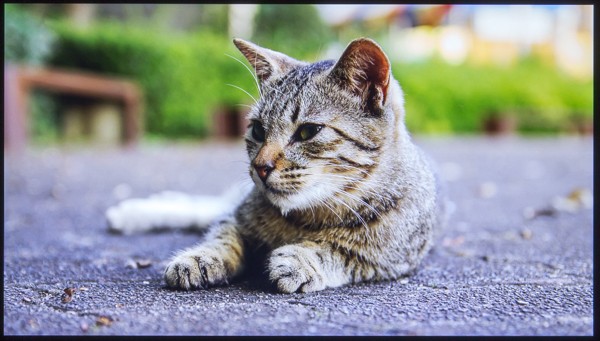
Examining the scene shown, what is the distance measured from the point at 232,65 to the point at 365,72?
35.0 feet

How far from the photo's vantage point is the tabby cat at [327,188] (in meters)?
2.11

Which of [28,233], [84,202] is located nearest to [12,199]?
[84,202]

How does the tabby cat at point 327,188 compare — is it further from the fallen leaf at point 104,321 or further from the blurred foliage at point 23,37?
the blurred foliage at point 23,37

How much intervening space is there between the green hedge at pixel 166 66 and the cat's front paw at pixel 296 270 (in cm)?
917

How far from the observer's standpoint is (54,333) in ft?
5.30

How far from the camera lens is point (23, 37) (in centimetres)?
925

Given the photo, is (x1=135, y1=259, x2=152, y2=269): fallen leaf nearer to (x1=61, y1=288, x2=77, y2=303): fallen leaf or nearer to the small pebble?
(x1=61, y1=288, x2=77, y2=303): fallen leaf

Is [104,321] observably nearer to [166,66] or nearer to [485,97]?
[166,66]

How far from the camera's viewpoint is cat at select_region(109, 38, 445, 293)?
6.93ft

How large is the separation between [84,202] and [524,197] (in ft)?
12.1

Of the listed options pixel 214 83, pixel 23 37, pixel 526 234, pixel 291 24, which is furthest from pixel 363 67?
pixel 291 24

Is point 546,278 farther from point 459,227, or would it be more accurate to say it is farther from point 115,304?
point 115,304

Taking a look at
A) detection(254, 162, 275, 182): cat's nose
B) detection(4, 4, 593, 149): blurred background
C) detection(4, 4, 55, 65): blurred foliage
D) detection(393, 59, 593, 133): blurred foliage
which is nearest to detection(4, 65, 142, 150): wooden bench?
detection(4, 4, 593, 149): blurred background

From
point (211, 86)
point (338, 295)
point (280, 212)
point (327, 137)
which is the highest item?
point (327, 137)
